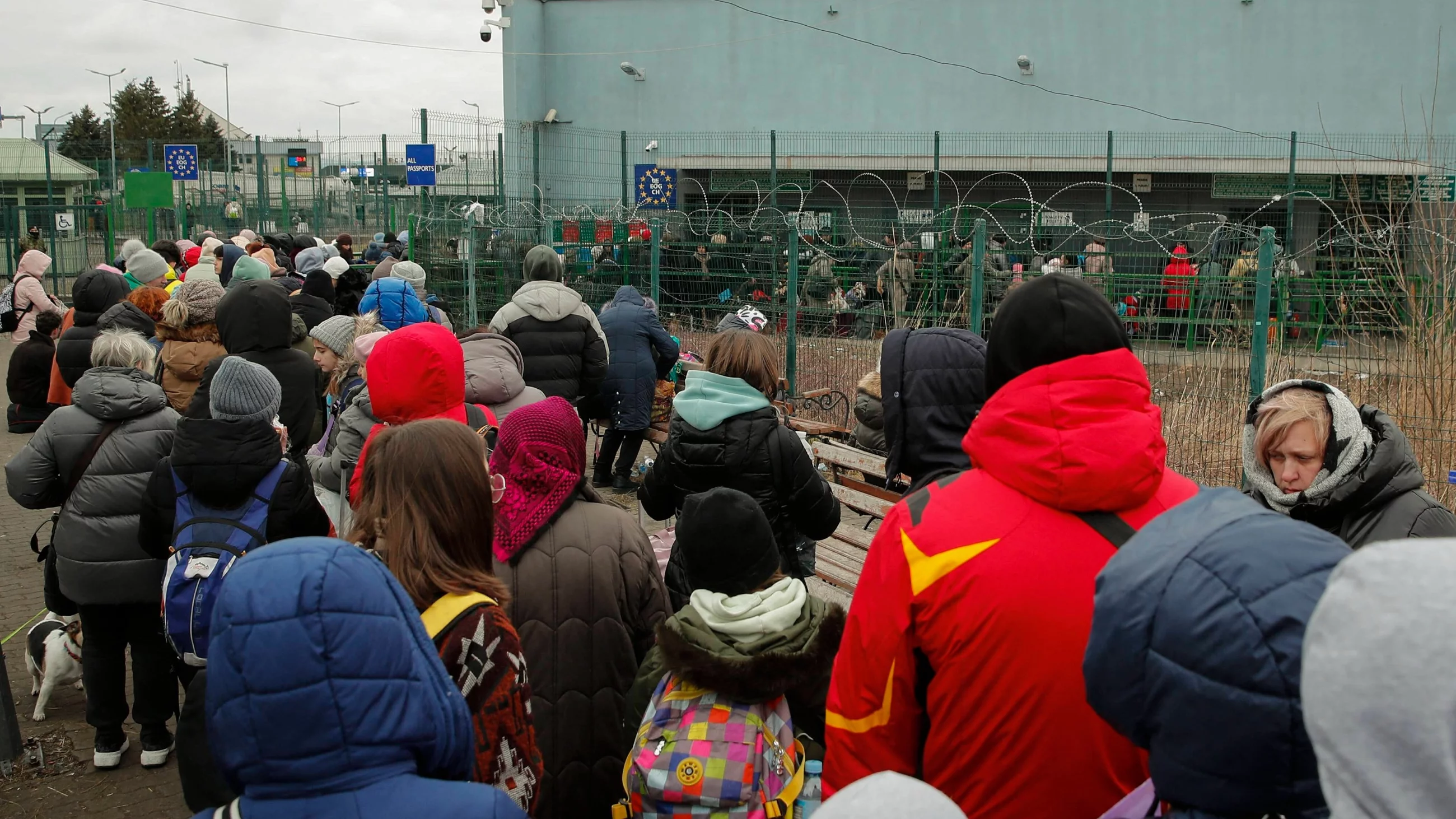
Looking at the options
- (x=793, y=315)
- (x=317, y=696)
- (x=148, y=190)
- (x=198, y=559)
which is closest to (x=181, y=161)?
(x=148, y=190)

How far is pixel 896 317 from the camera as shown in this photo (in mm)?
10641

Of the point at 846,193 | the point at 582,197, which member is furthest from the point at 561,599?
the point at 846,193

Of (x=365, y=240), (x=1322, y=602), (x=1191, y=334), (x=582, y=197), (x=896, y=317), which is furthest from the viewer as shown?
(x=365, y=240)

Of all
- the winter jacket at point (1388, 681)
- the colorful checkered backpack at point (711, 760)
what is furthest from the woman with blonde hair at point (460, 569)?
the winter jacket at point (1388, 681)

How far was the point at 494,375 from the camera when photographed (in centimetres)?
568

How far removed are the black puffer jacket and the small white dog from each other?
5.07m

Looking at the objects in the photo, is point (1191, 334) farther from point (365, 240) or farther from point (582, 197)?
point (365, 240)

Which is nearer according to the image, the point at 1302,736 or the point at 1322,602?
the point at 1322,602

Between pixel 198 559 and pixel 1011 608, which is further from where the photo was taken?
pixel 198 559

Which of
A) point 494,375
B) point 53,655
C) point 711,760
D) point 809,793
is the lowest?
point 53,655

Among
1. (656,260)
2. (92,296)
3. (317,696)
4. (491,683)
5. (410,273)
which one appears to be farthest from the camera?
(656,260)

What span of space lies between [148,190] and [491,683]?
65.1 ft

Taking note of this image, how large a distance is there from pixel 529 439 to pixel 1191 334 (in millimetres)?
6875

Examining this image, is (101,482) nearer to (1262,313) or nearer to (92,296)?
(92,296)
